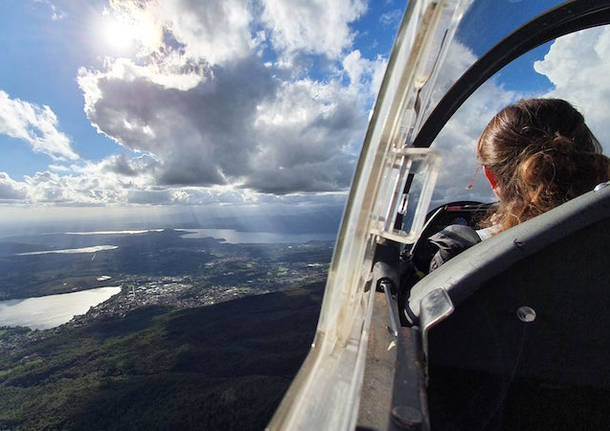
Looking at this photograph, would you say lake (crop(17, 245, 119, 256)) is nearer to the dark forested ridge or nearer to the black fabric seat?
the dark forested ridge

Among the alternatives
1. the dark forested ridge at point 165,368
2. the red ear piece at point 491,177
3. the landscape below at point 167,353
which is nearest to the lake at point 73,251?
the landscape below at point 167,353

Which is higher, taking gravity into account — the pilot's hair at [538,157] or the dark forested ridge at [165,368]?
the pilot's hair at [538,157]

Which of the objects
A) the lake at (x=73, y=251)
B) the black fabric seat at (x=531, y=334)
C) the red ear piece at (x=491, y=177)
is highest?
the red ear piece at (x=491, y=177)

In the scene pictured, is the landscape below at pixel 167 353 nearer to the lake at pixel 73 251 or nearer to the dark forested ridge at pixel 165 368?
the dark forested ridge at pixel 165 368

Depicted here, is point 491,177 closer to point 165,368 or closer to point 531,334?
point 531,334

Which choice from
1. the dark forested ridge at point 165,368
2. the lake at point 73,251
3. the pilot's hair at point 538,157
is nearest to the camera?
the pilot's hair at point 538,157

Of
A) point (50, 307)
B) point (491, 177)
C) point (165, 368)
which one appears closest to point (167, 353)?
point (165, 368)
